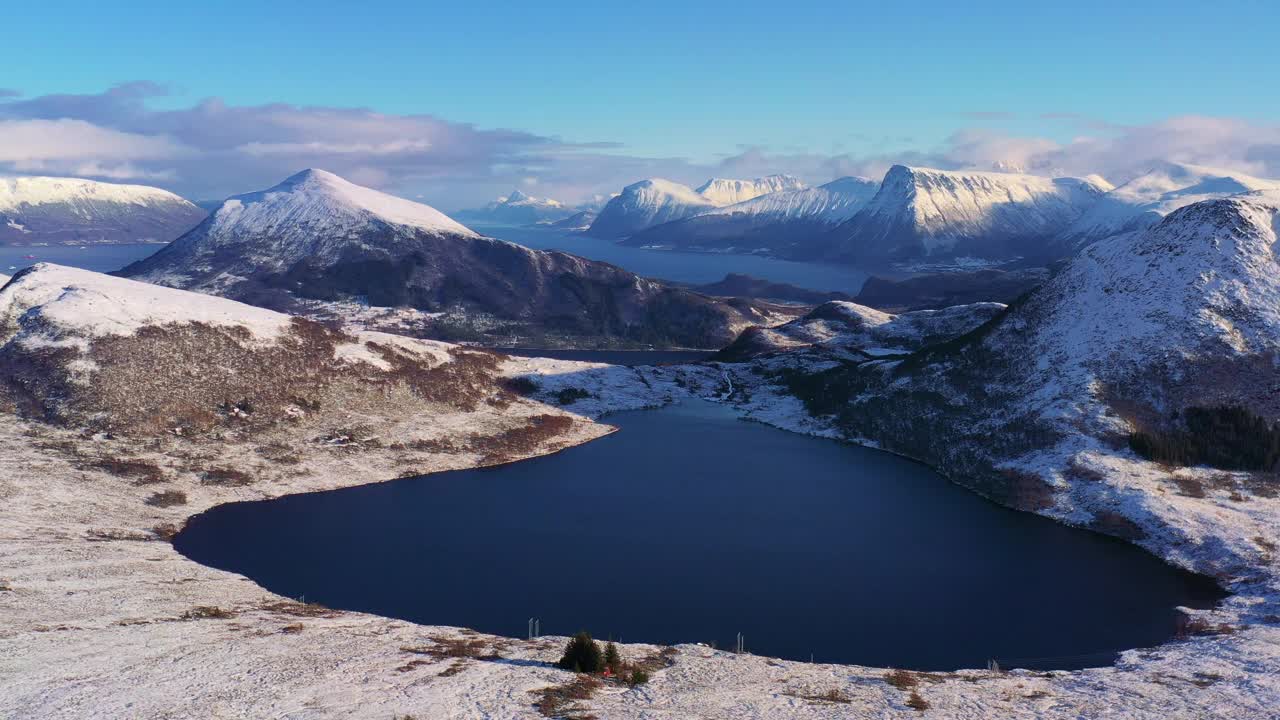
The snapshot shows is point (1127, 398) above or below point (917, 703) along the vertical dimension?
above

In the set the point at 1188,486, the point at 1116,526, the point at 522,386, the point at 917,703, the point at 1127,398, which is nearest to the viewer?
the point at 917,703

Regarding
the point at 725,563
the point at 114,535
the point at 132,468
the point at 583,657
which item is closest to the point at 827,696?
the point at 583,657

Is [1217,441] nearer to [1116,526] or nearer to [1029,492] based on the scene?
[1029,492]

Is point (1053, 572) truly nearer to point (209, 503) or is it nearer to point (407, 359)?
point (209, 503)

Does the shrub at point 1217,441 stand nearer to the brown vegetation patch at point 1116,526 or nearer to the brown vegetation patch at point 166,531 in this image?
the brown vegetation patch at point 1116,526

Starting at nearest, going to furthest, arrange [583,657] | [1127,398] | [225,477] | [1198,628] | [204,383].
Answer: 1. [583,657]
2. [1198,628]
3. [225,477]
4. [1127,398]
5. [204,383]
